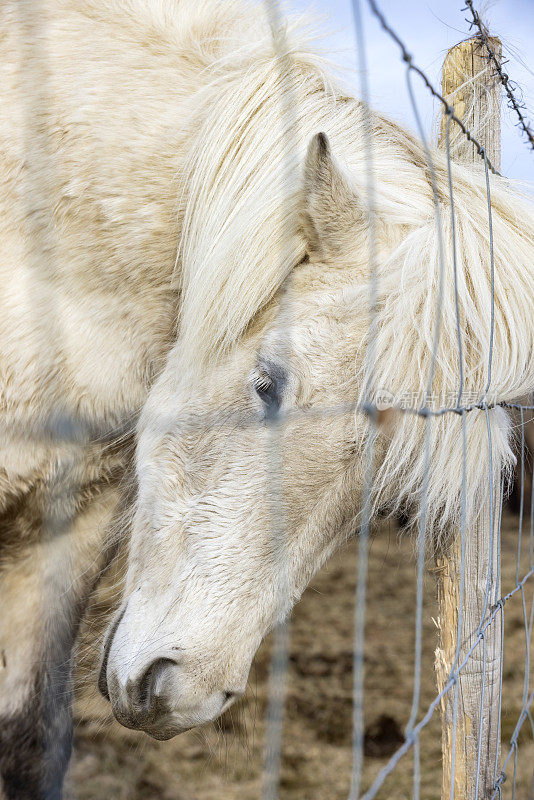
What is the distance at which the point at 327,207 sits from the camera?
48.1 inches

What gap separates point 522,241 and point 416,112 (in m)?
0.45

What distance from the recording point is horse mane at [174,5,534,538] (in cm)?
117

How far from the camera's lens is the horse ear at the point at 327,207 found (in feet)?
A: 3.82

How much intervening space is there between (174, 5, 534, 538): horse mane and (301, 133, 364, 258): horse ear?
0.13 feet

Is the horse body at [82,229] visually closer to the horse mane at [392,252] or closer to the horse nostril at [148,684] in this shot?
the horse mane at [392,252]

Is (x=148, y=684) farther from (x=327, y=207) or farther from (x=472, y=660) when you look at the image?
(x=327, y=207)

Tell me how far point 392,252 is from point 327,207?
14cm

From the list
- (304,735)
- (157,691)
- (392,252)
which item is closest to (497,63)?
(392,252)

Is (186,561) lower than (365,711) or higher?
higher

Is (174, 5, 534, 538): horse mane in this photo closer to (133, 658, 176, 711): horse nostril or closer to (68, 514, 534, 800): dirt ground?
(133, 658, 176, 711): horse nostril

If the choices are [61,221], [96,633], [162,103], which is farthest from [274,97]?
[96,633]

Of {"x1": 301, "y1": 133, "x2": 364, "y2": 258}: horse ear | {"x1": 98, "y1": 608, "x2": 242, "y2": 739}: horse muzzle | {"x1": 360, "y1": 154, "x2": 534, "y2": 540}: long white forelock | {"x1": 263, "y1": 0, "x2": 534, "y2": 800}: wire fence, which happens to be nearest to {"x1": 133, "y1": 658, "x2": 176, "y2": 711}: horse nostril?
{"x1": 98, "y1": 608, "x2": 242, "y2": 739}: horse muzzle

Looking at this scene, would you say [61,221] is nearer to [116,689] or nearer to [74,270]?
[74,270]

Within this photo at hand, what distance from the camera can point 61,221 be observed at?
148cm
